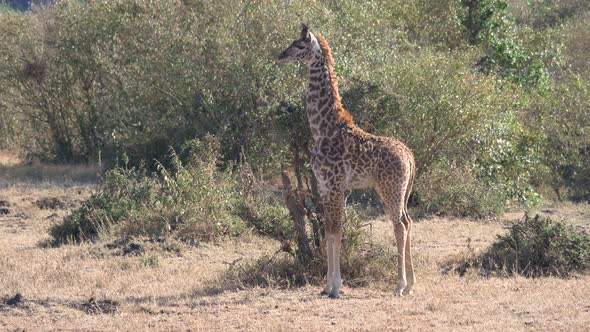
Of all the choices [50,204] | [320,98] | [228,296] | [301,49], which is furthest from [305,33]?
[50,204]

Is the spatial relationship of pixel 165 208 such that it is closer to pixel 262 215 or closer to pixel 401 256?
pixel 262 215

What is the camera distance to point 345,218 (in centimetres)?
1060

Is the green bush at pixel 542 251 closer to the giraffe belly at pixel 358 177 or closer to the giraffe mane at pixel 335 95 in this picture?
the giraffe belly at pixel 358 177

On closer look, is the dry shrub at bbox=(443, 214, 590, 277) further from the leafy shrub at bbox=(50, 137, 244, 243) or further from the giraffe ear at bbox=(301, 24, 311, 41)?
the leafy shrub at bbox=(50, 137, 244, 243)

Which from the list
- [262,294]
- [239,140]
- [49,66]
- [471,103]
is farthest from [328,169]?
[49,66]

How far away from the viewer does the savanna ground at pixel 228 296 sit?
875cm

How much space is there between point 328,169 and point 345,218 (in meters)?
0.79

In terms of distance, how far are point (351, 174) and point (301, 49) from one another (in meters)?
1.53

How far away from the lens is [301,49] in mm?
10438

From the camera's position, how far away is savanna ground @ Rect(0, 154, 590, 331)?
8.75m

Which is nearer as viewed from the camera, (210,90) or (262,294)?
(262,294)

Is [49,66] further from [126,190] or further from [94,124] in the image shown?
[126,190]

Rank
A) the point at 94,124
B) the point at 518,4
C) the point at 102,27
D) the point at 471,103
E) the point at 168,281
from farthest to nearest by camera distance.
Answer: the point at 518,4 → the point at 94,124 → the point at 102,27 → the point at 471,103 → the point at 168,281

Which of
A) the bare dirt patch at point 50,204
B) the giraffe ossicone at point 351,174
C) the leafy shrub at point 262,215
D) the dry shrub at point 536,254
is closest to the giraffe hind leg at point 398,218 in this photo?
the giraffe ossicone at point 351,174
